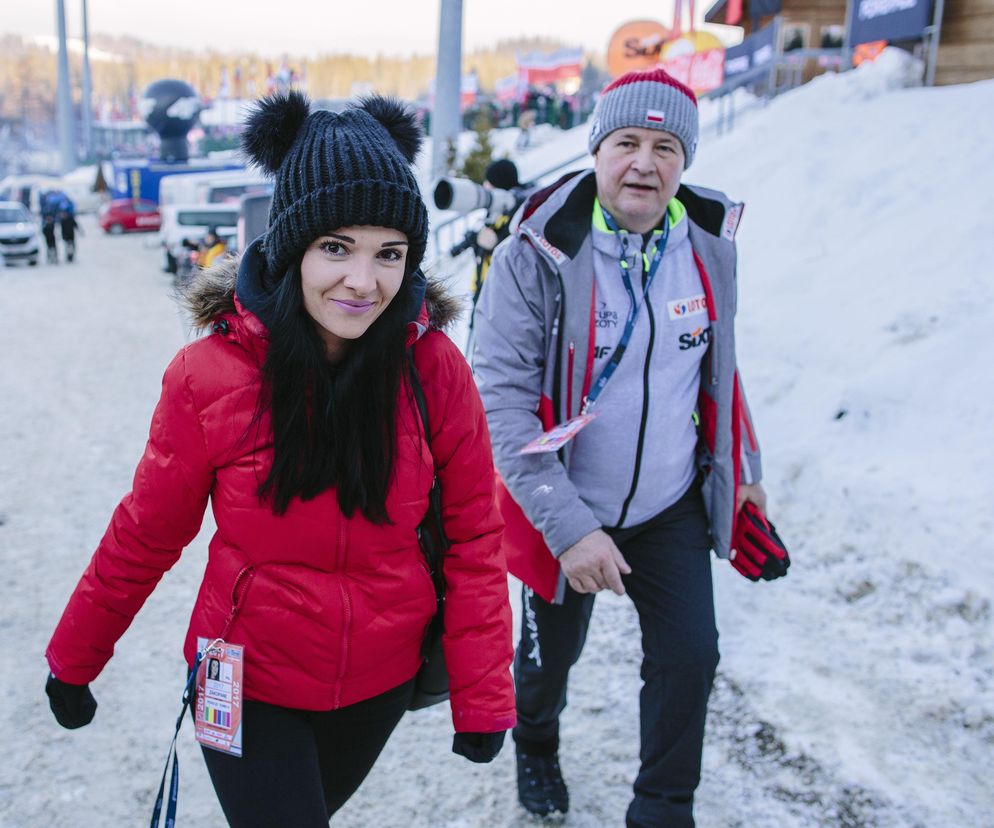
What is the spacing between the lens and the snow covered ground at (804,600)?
304 centimetres

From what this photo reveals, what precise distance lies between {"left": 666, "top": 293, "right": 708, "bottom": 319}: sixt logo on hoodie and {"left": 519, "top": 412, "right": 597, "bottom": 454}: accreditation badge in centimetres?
38

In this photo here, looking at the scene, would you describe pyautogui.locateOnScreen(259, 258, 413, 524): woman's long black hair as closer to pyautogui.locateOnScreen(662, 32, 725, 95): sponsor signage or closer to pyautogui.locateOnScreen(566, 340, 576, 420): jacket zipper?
pyautogui.locateOnScreen(566, 340, 576, 420): jacket zipper

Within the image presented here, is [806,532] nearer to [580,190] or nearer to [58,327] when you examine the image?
[580,190]

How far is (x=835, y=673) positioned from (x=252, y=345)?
283 centimetres

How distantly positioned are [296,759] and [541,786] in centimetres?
132

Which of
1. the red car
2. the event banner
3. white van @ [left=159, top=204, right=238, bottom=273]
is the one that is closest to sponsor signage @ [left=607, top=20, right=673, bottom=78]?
the event banner

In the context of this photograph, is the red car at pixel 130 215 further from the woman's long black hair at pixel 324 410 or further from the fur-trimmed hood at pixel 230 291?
the woman's long black hair at pixel 324 410

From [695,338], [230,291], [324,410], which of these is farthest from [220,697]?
[695,338]

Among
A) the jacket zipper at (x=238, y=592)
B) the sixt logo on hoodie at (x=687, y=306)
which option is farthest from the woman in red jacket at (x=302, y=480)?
the sixt logo on hoodie at (x=687, y=306)

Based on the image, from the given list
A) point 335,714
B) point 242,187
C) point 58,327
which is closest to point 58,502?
point 335,714

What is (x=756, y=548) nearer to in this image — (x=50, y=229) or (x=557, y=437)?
(x=557, y=437)

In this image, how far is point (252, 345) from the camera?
1882 millimetres

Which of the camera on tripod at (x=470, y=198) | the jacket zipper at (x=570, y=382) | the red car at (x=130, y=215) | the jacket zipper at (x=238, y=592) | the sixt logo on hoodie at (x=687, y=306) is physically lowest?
the red car at (x=130, y=215)

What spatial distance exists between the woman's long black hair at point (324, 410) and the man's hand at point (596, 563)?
2.46ft
